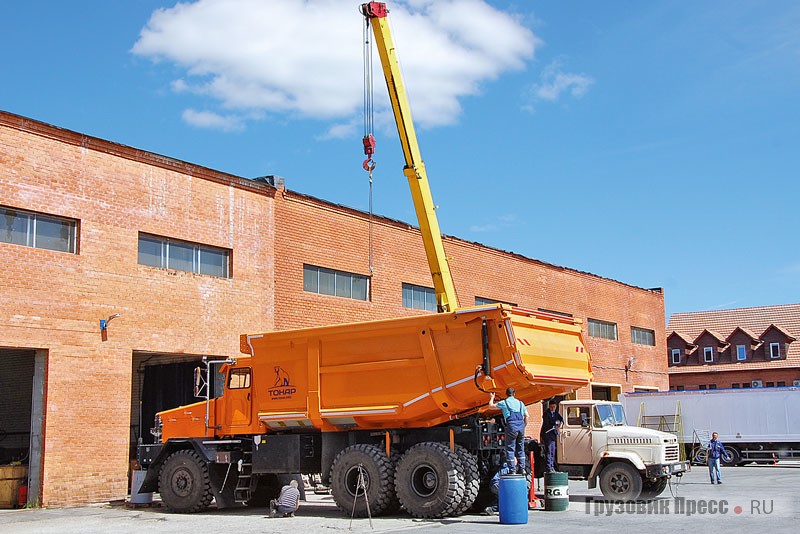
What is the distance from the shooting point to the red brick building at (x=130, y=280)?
18547 millimetres

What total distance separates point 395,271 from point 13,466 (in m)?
13.1

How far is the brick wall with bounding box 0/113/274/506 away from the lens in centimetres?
1845

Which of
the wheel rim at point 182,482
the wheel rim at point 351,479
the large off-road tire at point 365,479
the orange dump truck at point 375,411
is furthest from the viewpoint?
the wheel rim at point 182,482

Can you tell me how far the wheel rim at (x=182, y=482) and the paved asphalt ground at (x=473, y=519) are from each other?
0.51 m

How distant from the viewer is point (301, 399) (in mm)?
16453

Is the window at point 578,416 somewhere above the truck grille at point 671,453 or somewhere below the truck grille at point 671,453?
above

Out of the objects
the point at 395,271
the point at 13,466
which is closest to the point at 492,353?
the point at 13,466

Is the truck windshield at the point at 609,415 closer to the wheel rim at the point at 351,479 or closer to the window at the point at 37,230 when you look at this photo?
the wheel rim at the point at 351,479

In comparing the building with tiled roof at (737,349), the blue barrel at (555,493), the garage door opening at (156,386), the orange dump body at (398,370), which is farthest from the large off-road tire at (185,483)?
the building with tiled roof at (737,349)

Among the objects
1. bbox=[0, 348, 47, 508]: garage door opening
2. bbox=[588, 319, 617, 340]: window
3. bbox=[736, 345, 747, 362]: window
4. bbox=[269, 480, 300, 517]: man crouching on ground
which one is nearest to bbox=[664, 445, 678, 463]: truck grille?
bbox=[269, 480, 300, 517]: man crouching on ground

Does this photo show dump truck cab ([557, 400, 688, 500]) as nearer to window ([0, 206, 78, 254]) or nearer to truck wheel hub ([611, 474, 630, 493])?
truck wheel hub ([611, 474, 630, 493])

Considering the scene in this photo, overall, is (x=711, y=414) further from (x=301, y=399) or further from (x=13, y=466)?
(x=13, y=466)

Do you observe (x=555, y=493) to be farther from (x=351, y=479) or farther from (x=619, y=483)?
(x=351, y=479)

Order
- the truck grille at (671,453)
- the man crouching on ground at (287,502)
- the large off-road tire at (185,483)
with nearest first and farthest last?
the man crouching on ground at (287,502)
the large off-road tire at (185,483)
the truck grille at (671,453)
